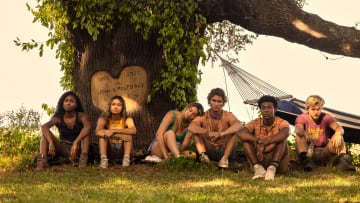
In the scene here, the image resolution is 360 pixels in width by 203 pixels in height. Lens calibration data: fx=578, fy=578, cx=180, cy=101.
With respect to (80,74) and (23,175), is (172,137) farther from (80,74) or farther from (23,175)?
(80,74)

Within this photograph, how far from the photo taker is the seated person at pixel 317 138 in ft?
23.5

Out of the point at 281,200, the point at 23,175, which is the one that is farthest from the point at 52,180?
the point at 281,200

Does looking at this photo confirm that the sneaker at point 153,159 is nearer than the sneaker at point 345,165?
No

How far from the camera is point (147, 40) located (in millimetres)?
8742

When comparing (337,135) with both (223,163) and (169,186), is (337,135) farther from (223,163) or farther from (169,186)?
(169,186)

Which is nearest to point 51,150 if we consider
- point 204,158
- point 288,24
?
point 204,158

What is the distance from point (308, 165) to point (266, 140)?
3.04 feet

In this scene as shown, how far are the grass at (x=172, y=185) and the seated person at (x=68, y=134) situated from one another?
209 millimetres

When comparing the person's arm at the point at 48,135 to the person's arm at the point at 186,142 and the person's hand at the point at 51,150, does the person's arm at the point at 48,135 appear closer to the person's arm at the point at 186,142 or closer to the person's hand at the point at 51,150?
the person's hand at the point at 51,150

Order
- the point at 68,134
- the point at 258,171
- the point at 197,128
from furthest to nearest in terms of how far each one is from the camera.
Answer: the point at 68,134 < the point at 197,128 < the point at 258,171

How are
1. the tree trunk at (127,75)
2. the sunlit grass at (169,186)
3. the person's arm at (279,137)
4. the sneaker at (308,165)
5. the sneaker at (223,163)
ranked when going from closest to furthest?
the sunlit grass at (169,186) → the person's arm at (279,137) → the sneaker at (223,163) → the sneaker at (308,165) → the tree trunk at (127,75)

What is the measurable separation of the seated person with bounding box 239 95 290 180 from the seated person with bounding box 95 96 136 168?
1.50 meters

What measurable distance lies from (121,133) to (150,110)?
1631 mm

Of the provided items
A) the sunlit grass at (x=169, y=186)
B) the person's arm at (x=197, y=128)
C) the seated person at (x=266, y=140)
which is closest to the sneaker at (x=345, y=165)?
the sunlit grass at (x=169, y=186)
